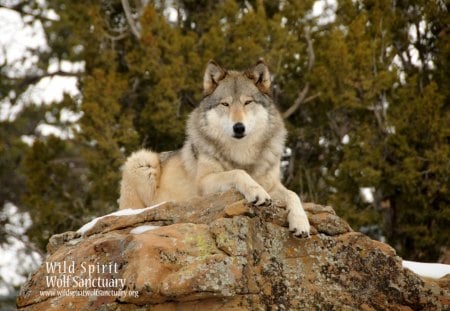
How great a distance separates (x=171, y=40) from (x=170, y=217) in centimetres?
776

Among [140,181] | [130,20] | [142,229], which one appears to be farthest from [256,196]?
[130,20]

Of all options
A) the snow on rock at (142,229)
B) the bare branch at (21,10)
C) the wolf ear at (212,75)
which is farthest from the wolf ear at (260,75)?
the bare branch at (21,10)

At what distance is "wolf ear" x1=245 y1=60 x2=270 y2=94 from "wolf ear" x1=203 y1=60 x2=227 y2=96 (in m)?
0.31

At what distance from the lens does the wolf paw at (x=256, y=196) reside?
6.00 m

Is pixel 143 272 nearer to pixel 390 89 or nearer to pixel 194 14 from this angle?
pixel 390 89

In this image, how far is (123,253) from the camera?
18.4 feet

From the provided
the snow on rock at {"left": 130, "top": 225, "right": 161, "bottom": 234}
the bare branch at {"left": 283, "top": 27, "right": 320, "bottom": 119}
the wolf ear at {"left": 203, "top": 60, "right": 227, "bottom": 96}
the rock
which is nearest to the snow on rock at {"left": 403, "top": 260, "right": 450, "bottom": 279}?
the rock

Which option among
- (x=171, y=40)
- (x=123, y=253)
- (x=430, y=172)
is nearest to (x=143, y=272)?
(x=123, y=253)

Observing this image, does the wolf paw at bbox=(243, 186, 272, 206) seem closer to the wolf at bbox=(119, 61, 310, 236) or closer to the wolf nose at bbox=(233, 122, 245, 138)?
the wolf at bbox=(119, 61, 310, 236)

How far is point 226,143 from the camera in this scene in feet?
24.6

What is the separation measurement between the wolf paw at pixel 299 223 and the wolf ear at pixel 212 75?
234 cm

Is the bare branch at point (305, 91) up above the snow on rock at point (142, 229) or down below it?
above

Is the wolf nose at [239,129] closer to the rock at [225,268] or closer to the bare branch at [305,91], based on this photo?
the rock at [225,268]

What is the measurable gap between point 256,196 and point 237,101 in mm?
1663
